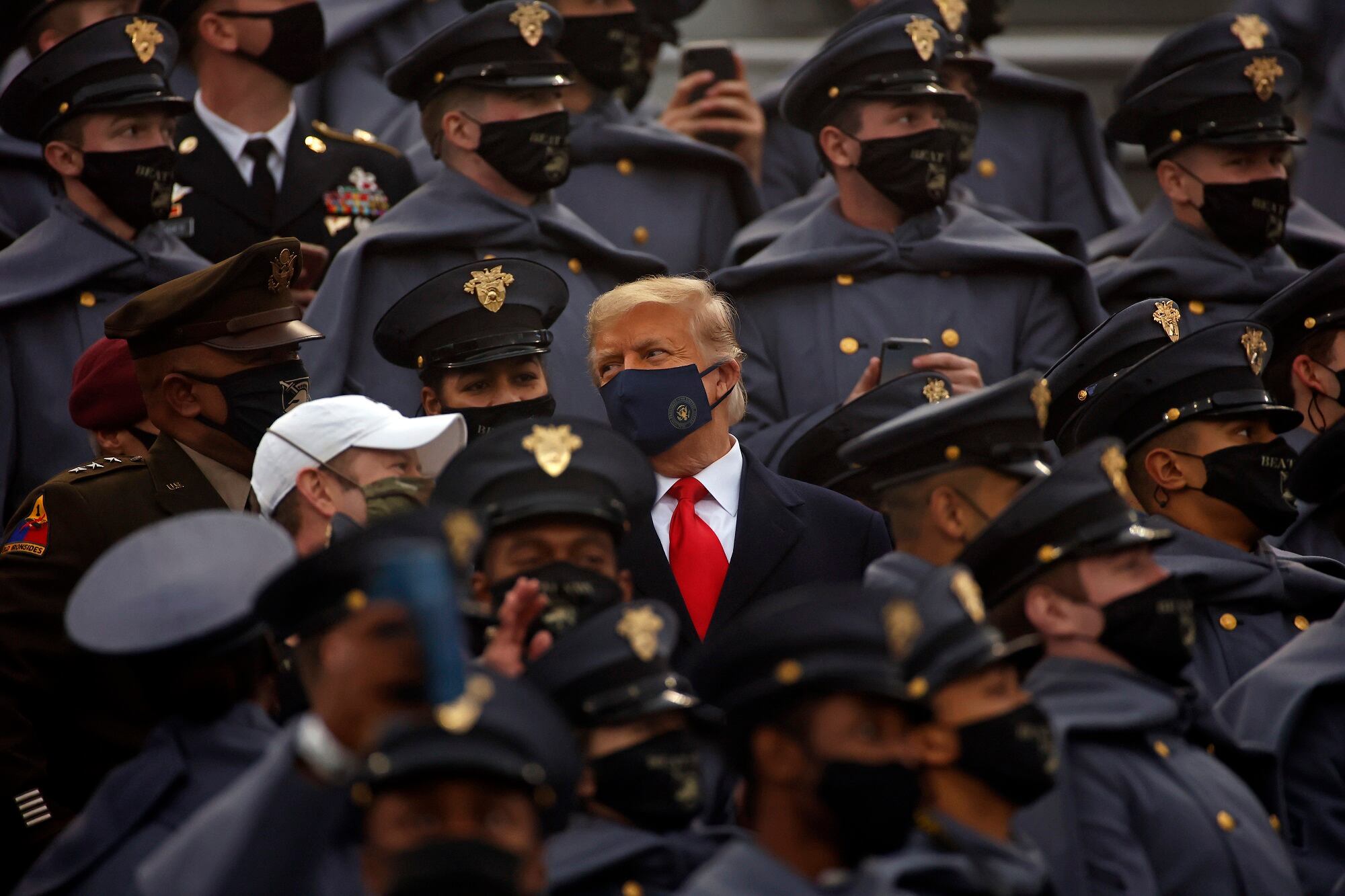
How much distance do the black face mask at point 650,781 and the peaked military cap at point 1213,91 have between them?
4760 mm

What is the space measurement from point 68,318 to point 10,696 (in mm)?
2091

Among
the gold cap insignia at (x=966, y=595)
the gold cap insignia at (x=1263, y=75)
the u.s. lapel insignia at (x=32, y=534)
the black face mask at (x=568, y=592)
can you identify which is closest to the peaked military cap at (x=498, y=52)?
the u.s. lapel insignia at (x=32, y=534)

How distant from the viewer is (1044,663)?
5383 millimetres

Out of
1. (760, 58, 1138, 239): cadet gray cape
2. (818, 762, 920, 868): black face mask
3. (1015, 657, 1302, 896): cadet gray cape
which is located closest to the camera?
(818, 762, 920, 868): black face mask

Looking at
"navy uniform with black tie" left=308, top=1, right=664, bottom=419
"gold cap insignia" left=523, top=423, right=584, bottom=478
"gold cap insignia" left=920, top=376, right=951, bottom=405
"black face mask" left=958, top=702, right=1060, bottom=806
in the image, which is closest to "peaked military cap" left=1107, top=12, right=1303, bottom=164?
"gold cap insignia" left=920, top=376, right=951, bottom=405

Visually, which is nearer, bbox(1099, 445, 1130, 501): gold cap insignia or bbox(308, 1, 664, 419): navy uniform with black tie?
bbox(1099, 445, 1130, 501): gold cap insignia

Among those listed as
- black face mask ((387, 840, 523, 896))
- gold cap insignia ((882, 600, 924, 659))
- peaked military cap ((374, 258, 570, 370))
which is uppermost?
black face mask ((387, 840, 523, 896))

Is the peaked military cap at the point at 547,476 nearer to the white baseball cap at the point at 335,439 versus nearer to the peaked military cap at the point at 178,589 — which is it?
the white baseball cap at the point at 335,439

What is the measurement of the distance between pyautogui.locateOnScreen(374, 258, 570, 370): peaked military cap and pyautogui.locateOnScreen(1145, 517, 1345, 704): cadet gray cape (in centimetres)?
209

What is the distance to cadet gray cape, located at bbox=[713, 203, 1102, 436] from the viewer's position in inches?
325

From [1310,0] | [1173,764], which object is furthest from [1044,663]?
[1310,0]

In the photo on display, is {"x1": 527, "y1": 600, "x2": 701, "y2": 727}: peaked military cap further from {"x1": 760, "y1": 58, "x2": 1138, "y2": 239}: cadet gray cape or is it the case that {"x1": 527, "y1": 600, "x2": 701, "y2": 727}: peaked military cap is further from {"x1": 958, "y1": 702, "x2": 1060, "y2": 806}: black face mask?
{"x1": 760, "y1": 58, "x2": 1138, "y2": 239}: cadet gray cape

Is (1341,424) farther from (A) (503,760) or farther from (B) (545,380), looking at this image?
(A) (503,760)

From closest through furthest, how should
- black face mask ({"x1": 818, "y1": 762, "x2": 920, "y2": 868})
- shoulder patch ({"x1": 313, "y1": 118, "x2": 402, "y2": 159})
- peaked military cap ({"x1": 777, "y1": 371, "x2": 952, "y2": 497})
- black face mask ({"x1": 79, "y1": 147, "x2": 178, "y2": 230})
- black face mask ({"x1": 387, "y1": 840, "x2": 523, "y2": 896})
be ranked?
black face mask ({"x1": 387, "y1": 840, "x2": 523, "y2": 896}) → black face mask ({"x1": 818, "y1": 762, "x2": 920, "y2": 868}) → peaked military cap ({"x1": 777, "y1": 371, "x2": 952, "y2": 497}) → black face mask ({"x1": 79, "y1": 147, "x2": 178, "y2": 230}) → shoulder patch ({"x1": 313, "y1": 118, "x2": 402, "y2": 159})
